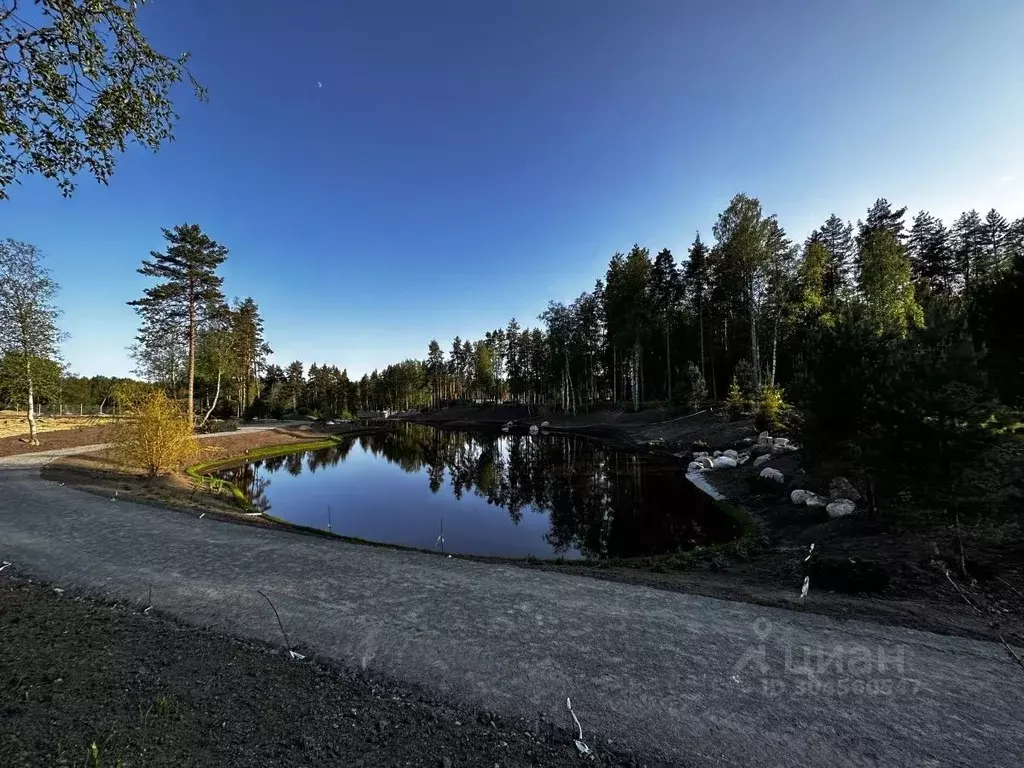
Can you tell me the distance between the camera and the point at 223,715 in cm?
351

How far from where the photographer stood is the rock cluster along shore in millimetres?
11620

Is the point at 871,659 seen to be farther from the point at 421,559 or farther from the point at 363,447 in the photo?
the point at 363,447

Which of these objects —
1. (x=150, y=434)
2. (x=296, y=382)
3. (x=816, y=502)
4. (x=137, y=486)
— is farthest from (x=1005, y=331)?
(x=296, y=382)

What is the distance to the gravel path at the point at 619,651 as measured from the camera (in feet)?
11.6

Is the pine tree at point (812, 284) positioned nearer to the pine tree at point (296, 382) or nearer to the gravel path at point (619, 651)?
the gravel path at point (619, 651)

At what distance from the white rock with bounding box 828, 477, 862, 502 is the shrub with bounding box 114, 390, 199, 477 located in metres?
22.9

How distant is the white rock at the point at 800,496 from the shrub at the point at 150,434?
2215cm

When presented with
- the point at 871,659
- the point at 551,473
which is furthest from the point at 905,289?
the point at 871,659

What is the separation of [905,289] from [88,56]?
1506 inches

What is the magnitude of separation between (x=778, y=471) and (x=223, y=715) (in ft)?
60.3

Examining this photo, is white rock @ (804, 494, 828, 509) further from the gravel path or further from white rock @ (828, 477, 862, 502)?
the gravel path

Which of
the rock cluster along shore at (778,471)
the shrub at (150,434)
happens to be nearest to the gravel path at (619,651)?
the rock cluster along shore at (778,471)

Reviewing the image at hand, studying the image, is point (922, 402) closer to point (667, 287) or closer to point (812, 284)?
point (812, 284)

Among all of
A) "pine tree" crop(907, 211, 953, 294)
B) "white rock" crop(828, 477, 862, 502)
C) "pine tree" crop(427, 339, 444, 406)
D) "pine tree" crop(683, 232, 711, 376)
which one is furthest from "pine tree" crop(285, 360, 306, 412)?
"pine tree" crop(907, 211, 953, 294)
